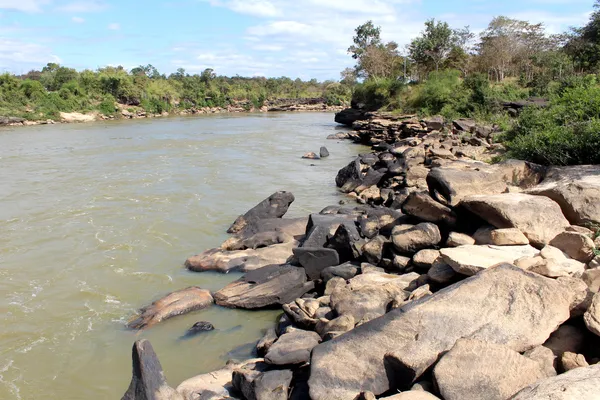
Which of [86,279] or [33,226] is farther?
[33,226]

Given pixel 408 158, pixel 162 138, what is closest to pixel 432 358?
pixel 408 158

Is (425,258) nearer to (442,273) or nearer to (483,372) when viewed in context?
(442,273)

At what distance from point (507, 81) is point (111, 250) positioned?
33962 mm

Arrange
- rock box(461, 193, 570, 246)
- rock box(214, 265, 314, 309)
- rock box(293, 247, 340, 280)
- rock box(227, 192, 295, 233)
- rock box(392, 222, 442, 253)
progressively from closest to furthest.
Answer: rock box(461, 193, 570, 246), rock box(392, 222, 442, 253), rock box(214, 265, 314, 309), rock box(293, 247, 340, 280), rock box(227, 192, 295, 233)

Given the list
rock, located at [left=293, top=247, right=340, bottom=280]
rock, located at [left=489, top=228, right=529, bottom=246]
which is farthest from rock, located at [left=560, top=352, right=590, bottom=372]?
rock, located at [left=293, top=247, right=340, bottom=280]

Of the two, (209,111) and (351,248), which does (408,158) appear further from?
(209,111)

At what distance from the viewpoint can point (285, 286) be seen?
7695 millimetres

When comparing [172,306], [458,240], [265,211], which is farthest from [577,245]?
[265,211]

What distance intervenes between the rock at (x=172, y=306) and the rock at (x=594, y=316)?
5.32 m

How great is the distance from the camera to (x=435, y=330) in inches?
175

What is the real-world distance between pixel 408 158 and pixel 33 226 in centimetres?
1238

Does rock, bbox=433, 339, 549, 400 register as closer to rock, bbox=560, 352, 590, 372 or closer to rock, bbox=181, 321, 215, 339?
rock, bbox=560, 352, 590, 372

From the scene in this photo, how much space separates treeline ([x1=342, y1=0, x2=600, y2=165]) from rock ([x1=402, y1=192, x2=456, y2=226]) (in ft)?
12.3

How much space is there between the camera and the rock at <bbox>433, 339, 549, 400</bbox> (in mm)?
3656
